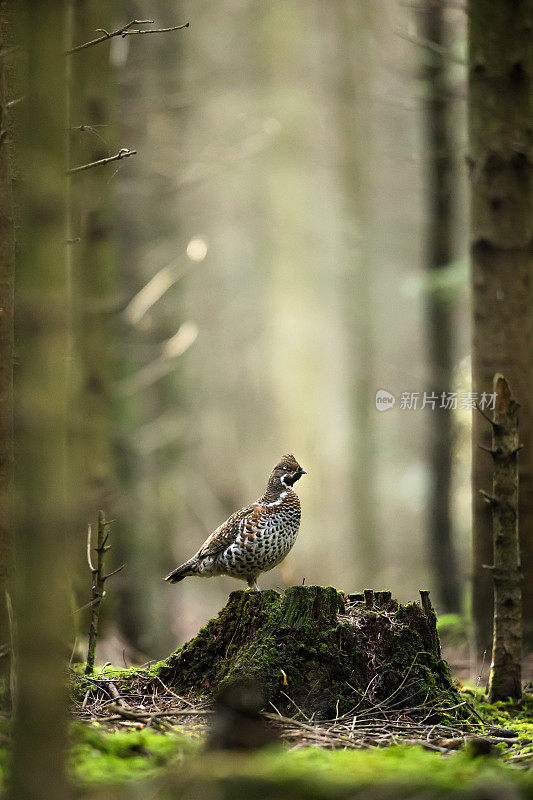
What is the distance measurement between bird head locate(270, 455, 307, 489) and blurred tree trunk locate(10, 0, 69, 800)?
347cm

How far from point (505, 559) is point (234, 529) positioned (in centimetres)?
183

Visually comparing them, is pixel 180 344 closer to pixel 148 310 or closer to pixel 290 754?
pixel 148 310

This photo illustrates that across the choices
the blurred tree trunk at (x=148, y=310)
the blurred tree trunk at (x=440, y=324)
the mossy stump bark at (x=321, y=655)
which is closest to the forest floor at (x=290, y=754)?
the mossy stump bark at (x=321, y=655)

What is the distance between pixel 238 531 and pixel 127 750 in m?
2.50

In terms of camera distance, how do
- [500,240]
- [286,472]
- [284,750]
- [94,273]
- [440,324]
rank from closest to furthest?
1. [284,750]
2. [286,472]
3. [500,240]
4. [94,273]
5. [440,324]

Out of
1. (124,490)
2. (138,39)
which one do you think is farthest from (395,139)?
(124,490)

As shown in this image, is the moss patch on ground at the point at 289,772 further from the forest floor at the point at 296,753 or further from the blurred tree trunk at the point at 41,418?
the blurred tree trunk at the point at 41,418

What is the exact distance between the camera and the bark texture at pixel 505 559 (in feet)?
18.0

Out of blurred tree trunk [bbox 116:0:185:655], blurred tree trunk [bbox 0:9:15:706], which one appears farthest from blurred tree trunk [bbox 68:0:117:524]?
blurred tree trunk [bbox 0:9:15:706]

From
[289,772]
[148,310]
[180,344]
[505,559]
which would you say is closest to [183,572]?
[505,559]

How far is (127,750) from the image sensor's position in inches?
130

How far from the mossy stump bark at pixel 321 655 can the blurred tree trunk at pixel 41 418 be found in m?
2.06

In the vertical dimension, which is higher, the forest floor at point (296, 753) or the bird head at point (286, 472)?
the bird head at point (286, 472)

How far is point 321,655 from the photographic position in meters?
4.52
